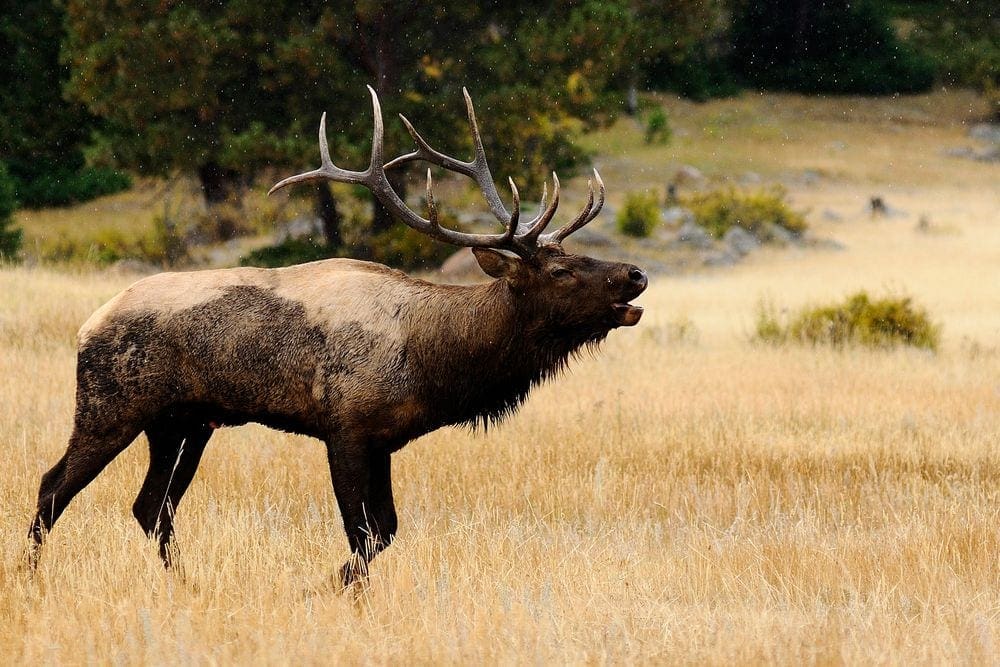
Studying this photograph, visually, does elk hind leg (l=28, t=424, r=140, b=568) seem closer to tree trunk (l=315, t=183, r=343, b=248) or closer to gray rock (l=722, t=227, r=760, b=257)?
tree trunk (l=315, t=183, r=343, b=248)

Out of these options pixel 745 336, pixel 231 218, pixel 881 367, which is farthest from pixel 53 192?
pixel 881 367

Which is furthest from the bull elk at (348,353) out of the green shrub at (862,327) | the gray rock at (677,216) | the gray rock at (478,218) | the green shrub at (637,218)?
the gray rock at (677,216)

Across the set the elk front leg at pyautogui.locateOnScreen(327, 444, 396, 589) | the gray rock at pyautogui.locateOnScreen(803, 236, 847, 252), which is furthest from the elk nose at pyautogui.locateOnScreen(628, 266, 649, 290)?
the gray rock at pyautogui.locateOnScreen(803, 236, 847, 252)

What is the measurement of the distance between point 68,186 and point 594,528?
28322mm

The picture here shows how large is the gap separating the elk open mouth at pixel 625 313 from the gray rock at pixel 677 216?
2314 centimetres

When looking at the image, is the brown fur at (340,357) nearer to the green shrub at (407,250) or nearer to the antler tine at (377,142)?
the antler tine at (377,142)

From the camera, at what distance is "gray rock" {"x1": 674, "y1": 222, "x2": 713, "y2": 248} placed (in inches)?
1034

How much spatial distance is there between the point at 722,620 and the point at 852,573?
1.11 m

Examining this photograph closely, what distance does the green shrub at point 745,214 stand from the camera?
27859mm

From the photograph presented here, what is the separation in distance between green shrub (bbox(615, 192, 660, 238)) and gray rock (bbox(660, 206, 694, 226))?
5.25 feet

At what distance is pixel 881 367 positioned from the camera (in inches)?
437

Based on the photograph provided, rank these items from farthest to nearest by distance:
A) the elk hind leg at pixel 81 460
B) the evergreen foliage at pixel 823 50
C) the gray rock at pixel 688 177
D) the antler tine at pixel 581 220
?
the evergreen foliage at pixel 823 50 < the gray rock at pixel 688 177 < the antler tine at pixel 581 220 < the elk hind leg at pixel 81 460

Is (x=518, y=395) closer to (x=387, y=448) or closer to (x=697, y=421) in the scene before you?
(x=387, y=448)

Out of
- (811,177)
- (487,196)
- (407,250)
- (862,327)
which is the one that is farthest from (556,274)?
(811,177)
